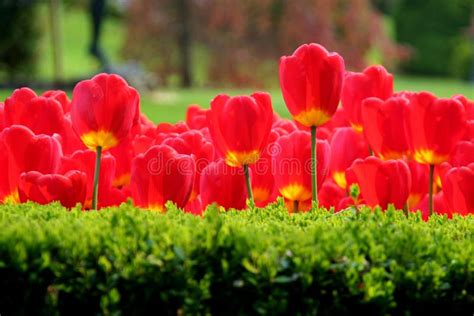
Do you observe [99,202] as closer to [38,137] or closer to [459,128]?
[38,137]

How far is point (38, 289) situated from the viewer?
196 cm

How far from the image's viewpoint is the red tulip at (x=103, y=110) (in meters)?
2.60

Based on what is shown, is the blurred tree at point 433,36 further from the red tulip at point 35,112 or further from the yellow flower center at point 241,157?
the yellow flower center at point 241,157

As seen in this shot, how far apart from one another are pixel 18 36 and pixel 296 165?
20.1 meters

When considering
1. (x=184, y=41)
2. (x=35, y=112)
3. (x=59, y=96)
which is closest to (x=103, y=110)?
(x=35, y=112)

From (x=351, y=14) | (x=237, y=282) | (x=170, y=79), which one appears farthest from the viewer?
(x=170, y=79)

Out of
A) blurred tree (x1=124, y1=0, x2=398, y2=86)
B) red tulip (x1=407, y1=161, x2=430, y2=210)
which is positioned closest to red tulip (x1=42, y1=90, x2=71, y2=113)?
red tulip (x1=407, y1=161, x2=430, y2=210)

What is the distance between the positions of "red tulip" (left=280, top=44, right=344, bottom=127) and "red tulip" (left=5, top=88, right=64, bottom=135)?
0.91 meters

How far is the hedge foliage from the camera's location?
6.30 feet

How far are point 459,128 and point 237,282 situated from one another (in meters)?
1.15

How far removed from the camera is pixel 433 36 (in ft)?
137

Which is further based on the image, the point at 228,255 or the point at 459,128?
the point at 459,128

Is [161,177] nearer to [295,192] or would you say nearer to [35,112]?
[295,192]

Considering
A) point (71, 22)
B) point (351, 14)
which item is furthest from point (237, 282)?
point (71, 22)
